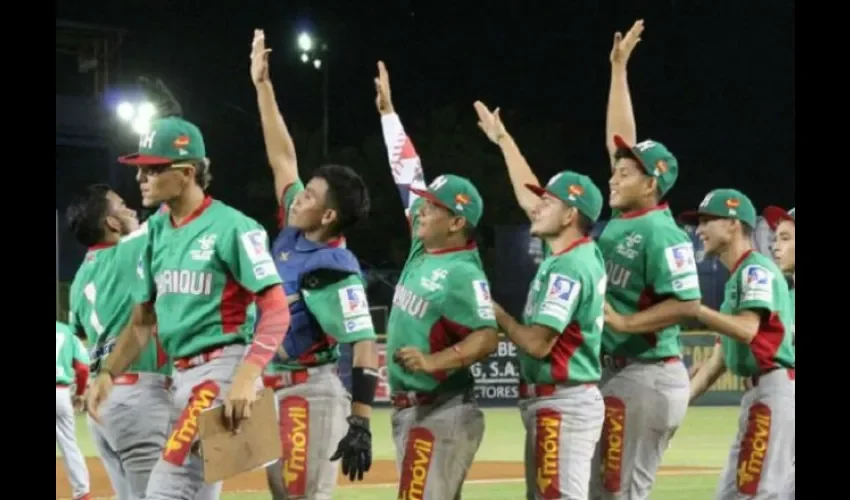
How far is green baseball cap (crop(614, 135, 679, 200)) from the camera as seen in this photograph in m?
6.44

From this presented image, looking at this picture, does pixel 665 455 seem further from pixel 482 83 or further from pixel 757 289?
pixel 482 83

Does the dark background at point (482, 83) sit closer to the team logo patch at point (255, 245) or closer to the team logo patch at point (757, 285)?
the team logo patch at point (757, 285)

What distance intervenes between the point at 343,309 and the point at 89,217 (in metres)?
1.93

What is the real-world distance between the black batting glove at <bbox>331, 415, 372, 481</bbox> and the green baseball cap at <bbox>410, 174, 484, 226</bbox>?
3.44ft

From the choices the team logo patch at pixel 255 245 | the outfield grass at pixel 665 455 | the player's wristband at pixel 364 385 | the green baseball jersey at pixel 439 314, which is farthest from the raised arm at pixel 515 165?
the outfield grass at pixel 665 455

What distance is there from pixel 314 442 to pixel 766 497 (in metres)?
2.33

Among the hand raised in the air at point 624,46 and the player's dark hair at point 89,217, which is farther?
the hand raised in the air at point 624,46

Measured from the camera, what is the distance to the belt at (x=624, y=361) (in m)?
6.39

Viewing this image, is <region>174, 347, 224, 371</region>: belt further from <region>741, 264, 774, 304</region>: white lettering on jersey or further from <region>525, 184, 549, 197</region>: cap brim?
<region>741, 264, 774, 304</region>: white lettering on jersey

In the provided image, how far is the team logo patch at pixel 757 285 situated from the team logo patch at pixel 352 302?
208 centimetres

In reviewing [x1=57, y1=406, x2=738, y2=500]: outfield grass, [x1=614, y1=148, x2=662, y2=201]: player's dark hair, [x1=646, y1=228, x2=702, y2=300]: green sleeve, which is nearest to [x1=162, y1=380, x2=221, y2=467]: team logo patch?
[x1=646, y1=228, x2=702, y2=300]: green sleeve

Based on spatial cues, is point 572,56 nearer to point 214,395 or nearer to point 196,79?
point 196,79

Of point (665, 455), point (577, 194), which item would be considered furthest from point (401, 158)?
point (665, 455)
